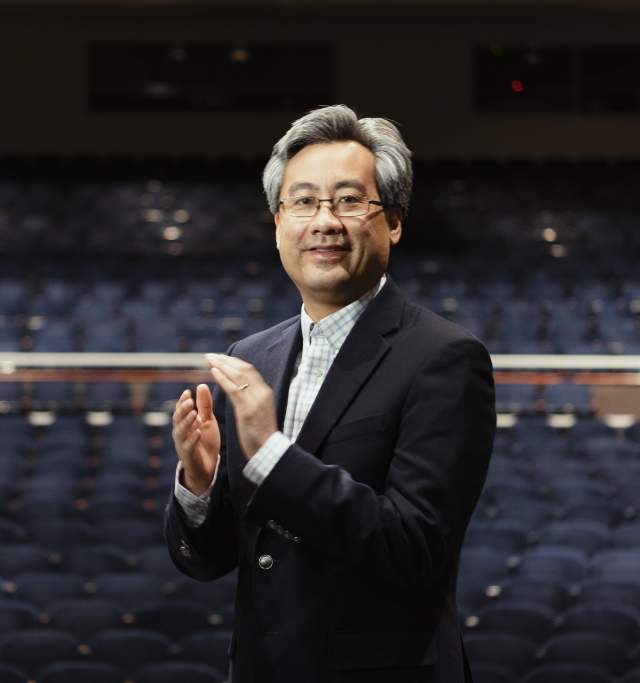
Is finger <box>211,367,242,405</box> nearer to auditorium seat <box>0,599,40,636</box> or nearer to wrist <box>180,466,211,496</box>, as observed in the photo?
wrist <box>180,466,211,496</box>

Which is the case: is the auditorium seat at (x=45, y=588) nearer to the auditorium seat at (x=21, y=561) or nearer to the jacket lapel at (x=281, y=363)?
the auditorium seat at (x=21, y=561)

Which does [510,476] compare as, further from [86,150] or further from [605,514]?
[86,150]

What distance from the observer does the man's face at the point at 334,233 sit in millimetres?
924

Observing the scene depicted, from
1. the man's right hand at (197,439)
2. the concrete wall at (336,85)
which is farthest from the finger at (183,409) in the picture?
→ the concrete wall at (336,85)

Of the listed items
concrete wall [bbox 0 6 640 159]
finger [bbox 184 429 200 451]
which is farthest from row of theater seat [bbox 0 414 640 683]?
concrete wall [bbox 0 6 640 159]

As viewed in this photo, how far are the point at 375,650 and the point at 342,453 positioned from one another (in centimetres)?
16

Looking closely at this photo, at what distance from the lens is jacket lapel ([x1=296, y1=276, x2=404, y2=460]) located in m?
0.90

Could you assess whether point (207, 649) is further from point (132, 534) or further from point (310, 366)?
point (310, 366)

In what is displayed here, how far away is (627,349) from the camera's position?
5355 mm

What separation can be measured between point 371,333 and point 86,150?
7571 mm

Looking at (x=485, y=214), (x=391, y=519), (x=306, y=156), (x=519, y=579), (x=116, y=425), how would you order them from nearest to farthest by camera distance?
(x=391, y=519) → (x=306, y=156) → (x=519, y=579) → (x=116, y=425) → (x=485, y=214)

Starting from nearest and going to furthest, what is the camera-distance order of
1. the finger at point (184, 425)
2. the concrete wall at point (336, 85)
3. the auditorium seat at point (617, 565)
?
the finger at point (184, 425)
the auditorium seat at point (617, 565)
the concrete wall at point (336, 85)

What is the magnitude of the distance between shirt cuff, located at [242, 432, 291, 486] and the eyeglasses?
0.67ft

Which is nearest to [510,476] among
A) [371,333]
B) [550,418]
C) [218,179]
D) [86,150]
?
[550,418]
